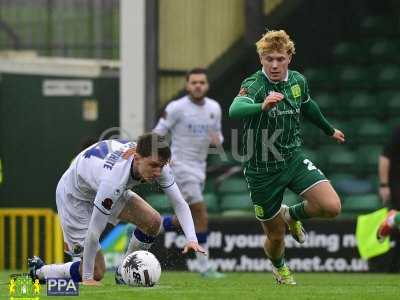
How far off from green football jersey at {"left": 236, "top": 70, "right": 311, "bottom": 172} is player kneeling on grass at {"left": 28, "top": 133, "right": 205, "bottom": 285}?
3.42ft

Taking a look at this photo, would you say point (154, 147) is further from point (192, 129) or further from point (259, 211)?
point (192, 129)

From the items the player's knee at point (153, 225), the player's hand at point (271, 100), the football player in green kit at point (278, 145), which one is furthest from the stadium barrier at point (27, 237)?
the player's hand at point (271, 100)

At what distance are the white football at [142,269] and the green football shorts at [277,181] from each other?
1496mm

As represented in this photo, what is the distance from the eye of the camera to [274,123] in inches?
462

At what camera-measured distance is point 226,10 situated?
1977 centimetres

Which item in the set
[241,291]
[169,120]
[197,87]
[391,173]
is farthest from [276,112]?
[391,173]

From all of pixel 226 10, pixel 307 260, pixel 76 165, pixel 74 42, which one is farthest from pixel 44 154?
pixel 76 165

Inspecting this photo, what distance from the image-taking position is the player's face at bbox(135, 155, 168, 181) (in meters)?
10.7

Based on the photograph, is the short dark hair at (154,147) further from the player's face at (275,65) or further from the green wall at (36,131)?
the green wall at (36,131)

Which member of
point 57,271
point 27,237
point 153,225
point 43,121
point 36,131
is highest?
point 43,121

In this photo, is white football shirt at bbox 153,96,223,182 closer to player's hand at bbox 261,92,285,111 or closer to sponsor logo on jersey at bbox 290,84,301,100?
sponsor logo on jersey at bbox 290,84,301,100

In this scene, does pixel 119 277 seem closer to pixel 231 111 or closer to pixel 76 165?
pixel 76 165

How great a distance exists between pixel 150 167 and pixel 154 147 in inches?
6.4

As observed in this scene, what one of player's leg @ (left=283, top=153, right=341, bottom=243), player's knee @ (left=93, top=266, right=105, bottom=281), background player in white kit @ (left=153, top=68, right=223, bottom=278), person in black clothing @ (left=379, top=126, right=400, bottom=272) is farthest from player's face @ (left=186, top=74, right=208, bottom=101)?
player's knee @ (left=93, top=266, right=105, bottom=281)
